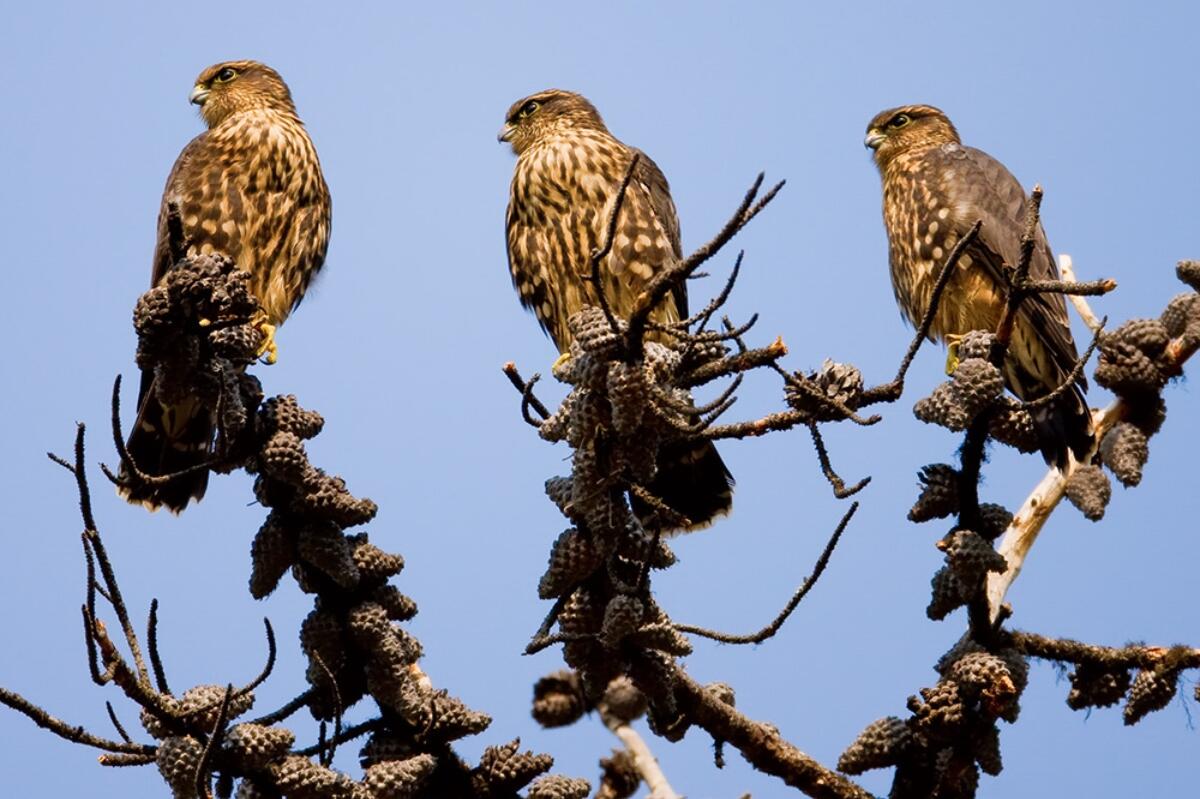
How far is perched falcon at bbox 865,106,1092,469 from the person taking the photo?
224 inches

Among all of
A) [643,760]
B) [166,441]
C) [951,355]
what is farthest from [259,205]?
[643,760]

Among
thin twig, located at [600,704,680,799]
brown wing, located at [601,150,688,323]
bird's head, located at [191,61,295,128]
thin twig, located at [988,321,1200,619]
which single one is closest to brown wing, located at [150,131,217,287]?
bird's head, located at [191,61,295,128]

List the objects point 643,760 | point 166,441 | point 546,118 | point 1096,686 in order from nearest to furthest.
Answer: point 643,760, point 1096,686, point 166,441, point 546,118

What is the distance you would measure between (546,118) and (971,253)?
5.43 ft

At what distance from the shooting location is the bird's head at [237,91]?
611cm

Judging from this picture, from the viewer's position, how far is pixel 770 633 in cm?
330

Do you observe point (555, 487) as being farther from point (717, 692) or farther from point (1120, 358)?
point (1120, 358)

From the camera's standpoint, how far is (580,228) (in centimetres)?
557

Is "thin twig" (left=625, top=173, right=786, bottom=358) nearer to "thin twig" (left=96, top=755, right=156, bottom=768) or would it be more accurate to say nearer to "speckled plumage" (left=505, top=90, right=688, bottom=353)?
"thin twig" (left=96, top=755, right=156, bottom=768)

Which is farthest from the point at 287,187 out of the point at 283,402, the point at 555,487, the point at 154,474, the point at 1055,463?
the point at 1055,463

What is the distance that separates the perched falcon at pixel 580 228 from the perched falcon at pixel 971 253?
0.96 m

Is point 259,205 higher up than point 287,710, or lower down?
higher up

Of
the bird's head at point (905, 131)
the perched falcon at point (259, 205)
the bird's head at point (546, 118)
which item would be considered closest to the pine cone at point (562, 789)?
the perched falcon at point (259, 205)

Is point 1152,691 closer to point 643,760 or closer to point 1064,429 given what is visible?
point 1064,429
